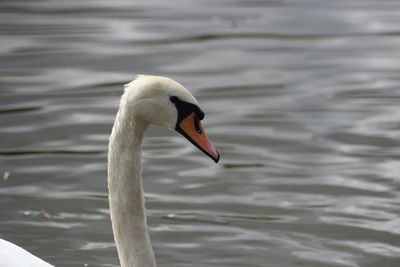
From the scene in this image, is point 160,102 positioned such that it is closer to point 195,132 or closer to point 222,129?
point 195,132

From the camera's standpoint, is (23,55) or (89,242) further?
(23,55)

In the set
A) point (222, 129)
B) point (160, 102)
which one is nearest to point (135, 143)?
point (160, 102)

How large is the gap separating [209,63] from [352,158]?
9.92 ft

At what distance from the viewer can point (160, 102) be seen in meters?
5.30

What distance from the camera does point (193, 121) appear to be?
5391 millimetres

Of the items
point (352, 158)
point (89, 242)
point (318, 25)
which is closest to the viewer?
point (89, 242)

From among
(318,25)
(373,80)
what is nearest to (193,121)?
(373,80)

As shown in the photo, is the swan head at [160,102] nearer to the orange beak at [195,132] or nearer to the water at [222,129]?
the orange beak at [195,132]

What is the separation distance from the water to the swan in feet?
4.19

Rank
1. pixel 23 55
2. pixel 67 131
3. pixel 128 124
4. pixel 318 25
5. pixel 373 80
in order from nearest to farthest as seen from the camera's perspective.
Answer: pixel 128 124
pixel 67 131
pixel 373 80
pixel 23 55
pixel 318 25

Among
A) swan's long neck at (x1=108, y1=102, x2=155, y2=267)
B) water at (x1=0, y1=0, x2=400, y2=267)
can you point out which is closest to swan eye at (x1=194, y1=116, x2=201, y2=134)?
swan's long neck at (x1=108, y1=102, x2=155, y2=267)

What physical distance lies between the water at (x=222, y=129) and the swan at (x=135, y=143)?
128 centimetres

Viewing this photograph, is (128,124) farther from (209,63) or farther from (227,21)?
(227,21)

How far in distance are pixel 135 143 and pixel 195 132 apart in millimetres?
275
